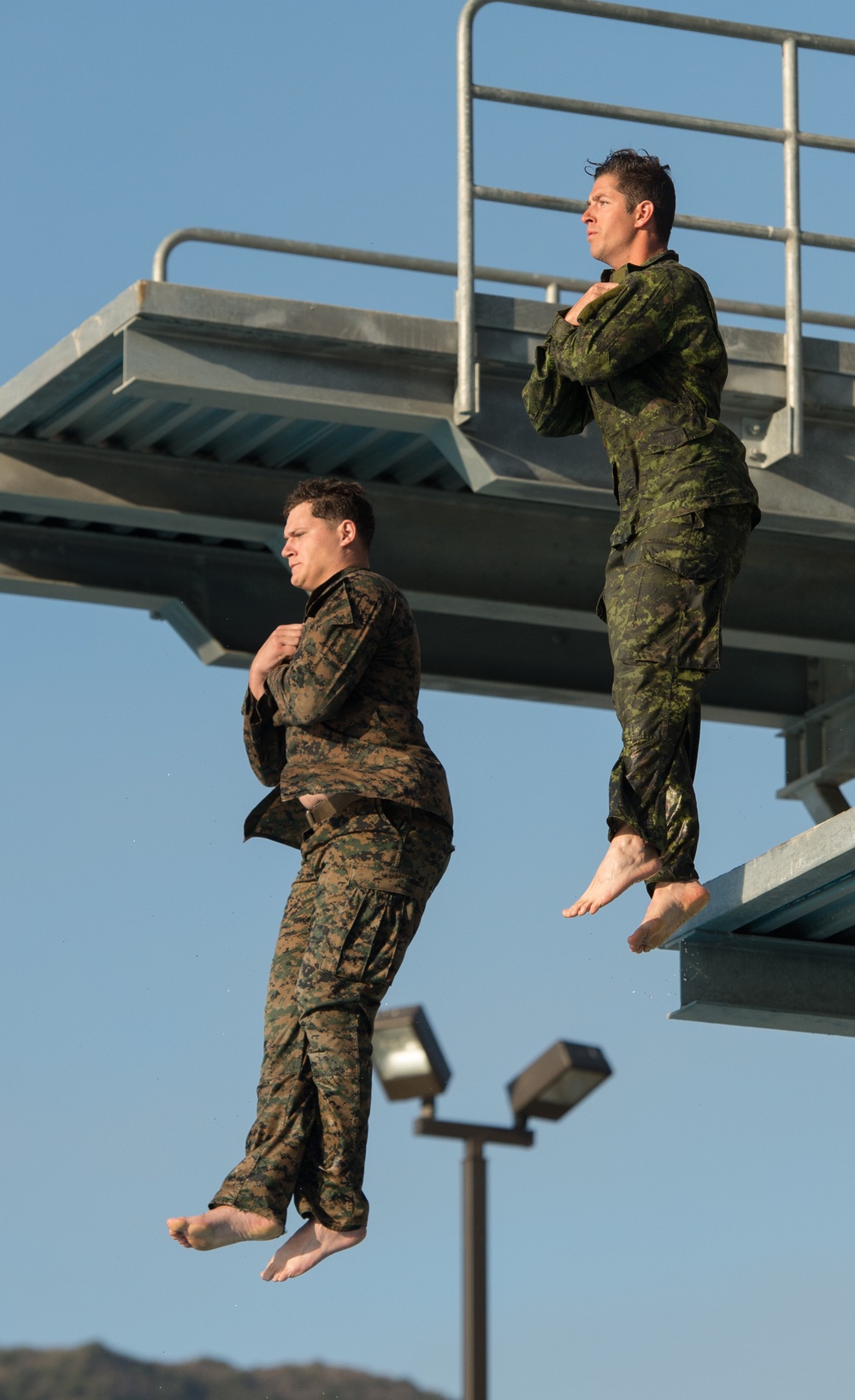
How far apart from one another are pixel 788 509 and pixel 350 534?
4051 mm

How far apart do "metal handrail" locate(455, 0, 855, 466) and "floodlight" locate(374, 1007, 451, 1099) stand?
16.4 feet

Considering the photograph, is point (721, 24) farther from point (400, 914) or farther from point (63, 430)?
point (400, 914)

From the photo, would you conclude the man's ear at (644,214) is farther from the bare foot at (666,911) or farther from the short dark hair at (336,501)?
the bare foot at (666,911)

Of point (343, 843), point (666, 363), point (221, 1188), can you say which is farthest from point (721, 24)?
point (221, 1188)

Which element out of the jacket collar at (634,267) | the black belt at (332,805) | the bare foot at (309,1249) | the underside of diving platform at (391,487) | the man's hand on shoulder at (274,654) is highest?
the underside of diving platform at (391,487)

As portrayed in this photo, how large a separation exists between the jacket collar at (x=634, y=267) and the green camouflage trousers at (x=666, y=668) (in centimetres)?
79

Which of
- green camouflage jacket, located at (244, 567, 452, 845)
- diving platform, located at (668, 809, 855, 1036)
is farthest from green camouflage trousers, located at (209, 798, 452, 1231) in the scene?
diving platform, located at (668, 809, 855, 1036)

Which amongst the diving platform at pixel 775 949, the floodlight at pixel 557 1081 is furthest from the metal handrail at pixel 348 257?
the floodlight at pixel 557 1081

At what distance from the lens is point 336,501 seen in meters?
8.12

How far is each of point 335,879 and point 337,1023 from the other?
0.45m

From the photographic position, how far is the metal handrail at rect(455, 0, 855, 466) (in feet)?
36.7

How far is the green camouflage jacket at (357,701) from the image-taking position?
25.6 feet

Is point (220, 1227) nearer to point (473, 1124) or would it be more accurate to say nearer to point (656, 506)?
point (656, 506)

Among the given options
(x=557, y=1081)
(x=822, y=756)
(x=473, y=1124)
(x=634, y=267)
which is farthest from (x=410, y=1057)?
(x=634, y=267)
